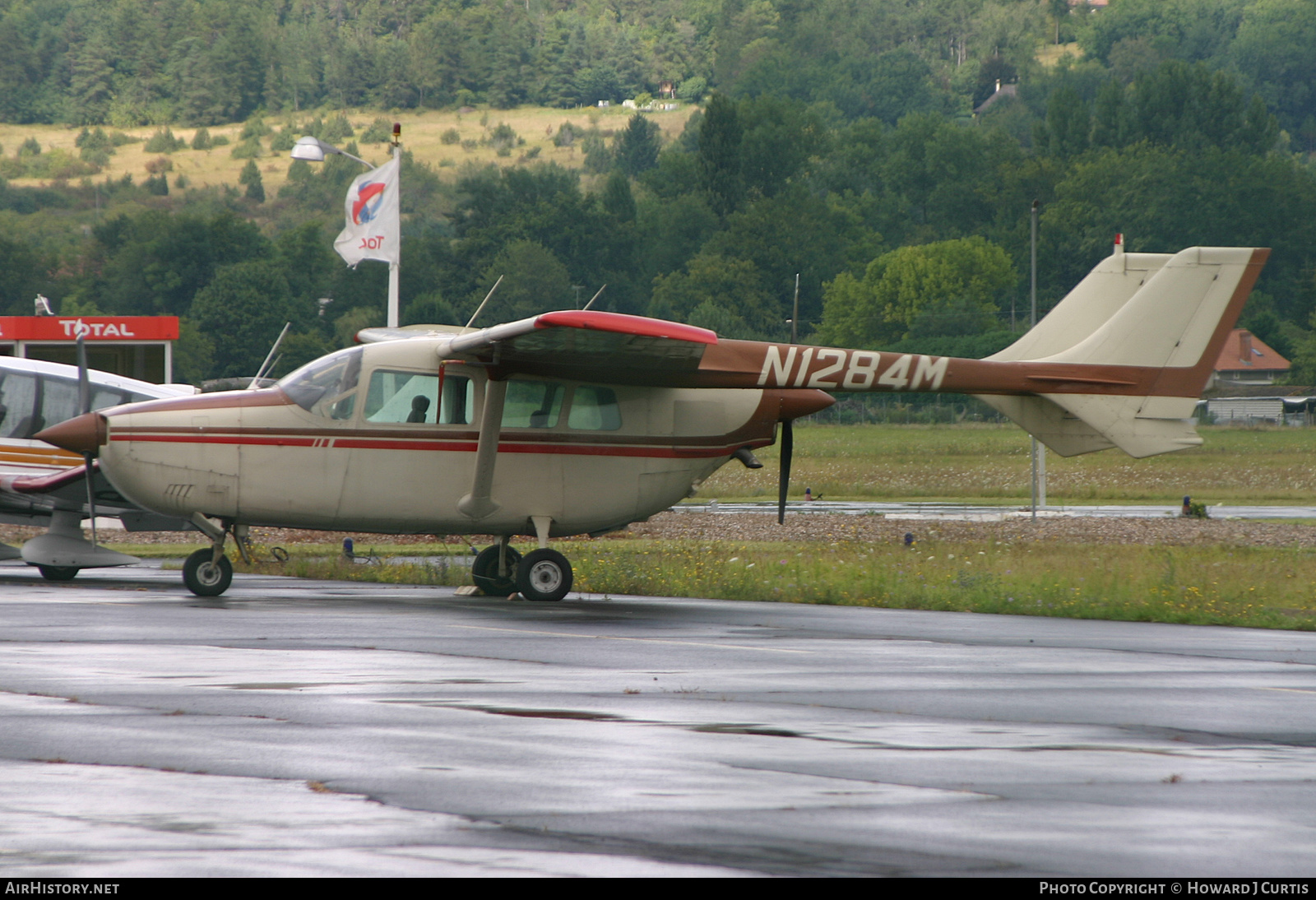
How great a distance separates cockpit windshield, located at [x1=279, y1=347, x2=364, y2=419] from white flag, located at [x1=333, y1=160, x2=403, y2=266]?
10859 millimetres

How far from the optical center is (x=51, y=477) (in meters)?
18.0

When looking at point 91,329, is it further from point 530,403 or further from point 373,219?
point 530,403

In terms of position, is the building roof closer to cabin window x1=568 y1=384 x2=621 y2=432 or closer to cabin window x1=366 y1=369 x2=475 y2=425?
cabin window x1=568 y1=384 x2=621 y2=432

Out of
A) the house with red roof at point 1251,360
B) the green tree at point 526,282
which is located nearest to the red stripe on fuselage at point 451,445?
the green tree at point 526,282

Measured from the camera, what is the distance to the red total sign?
120 ft

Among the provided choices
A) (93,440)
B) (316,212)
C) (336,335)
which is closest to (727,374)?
(93,440)

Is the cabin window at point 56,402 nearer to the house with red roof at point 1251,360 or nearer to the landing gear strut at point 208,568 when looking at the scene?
the landing gear strut at point 208,568

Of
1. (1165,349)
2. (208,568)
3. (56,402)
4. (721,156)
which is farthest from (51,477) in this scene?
(721,156)

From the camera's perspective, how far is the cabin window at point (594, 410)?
1652cm

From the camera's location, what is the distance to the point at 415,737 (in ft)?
25.4

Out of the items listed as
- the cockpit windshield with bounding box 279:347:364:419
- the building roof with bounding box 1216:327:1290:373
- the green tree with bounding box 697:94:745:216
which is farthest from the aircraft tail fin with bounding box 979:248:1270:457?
the green tree with bounding box 697:94:745:216

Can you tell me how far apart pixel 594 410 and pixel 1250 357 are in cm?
10570

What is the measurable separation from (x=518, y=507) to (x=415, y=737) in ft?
28.5

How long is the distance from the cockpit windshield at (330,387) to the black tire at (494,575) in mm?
2331
